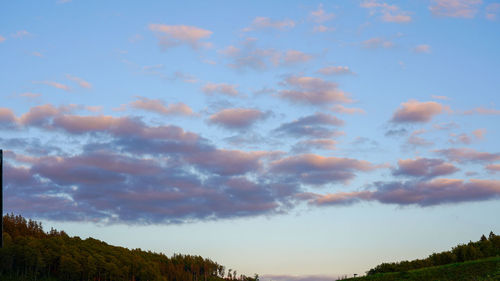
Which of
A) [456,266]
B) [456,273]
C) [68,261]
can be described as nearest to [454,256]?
[456,266]

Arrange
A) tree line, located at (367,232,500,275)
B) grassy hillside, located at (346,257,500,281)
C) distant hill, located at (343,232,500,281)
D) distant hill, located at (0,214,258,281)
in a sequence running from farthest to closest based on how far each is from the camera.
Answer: tree line, located at (367,232,500,275), distant hill, located at (0,214,258,281), distant hill, located at (343,232,500,281), grassy hillside, located at (346,257,500,281)

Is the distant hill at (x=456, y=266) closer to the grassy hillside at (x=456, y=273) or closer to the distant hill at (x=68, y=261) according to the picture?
the grassy hillside at (x=456, y=273)

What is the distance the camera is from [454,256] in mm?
85250

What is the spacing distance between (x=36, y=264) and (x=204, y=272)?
179 ft

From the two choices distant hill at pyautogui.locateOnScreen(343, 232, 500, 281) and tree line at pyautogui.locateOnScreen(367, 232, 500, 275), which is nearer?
distant hill at pyautogui.locateOnScreen(343, 232, 500, 281)

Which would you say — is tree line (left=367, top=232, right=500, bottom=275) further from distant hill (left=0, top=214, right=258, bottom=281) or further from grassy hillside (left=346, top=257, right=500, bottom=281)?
distant hill (left=0, top=214, right=258, bottom=281)

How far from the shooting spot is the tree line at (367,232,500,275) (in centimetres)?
8319

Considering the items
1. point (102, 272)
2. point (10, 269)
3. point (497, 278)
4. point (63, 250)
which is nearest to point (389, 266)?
point (497, 278)

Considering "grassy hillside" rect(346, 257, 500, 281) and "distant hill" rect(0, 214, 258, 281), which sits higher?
"distant hill" rect(0, 214, 258, 281)

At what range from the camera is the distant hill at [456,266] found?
205 feet

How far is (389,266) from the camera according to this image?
83125 mm

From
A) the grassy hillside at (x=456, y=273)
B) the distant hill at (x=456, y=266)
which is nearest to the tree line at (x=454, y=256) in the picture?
the distant hill at (x=456, y=266)

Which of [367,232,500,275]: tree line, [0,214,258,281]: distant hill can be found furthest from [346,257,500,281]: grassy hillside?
[0,214,258,281]: distant hill

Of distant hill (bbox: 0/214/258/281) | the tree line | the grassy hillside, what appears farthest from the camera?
the tree line
